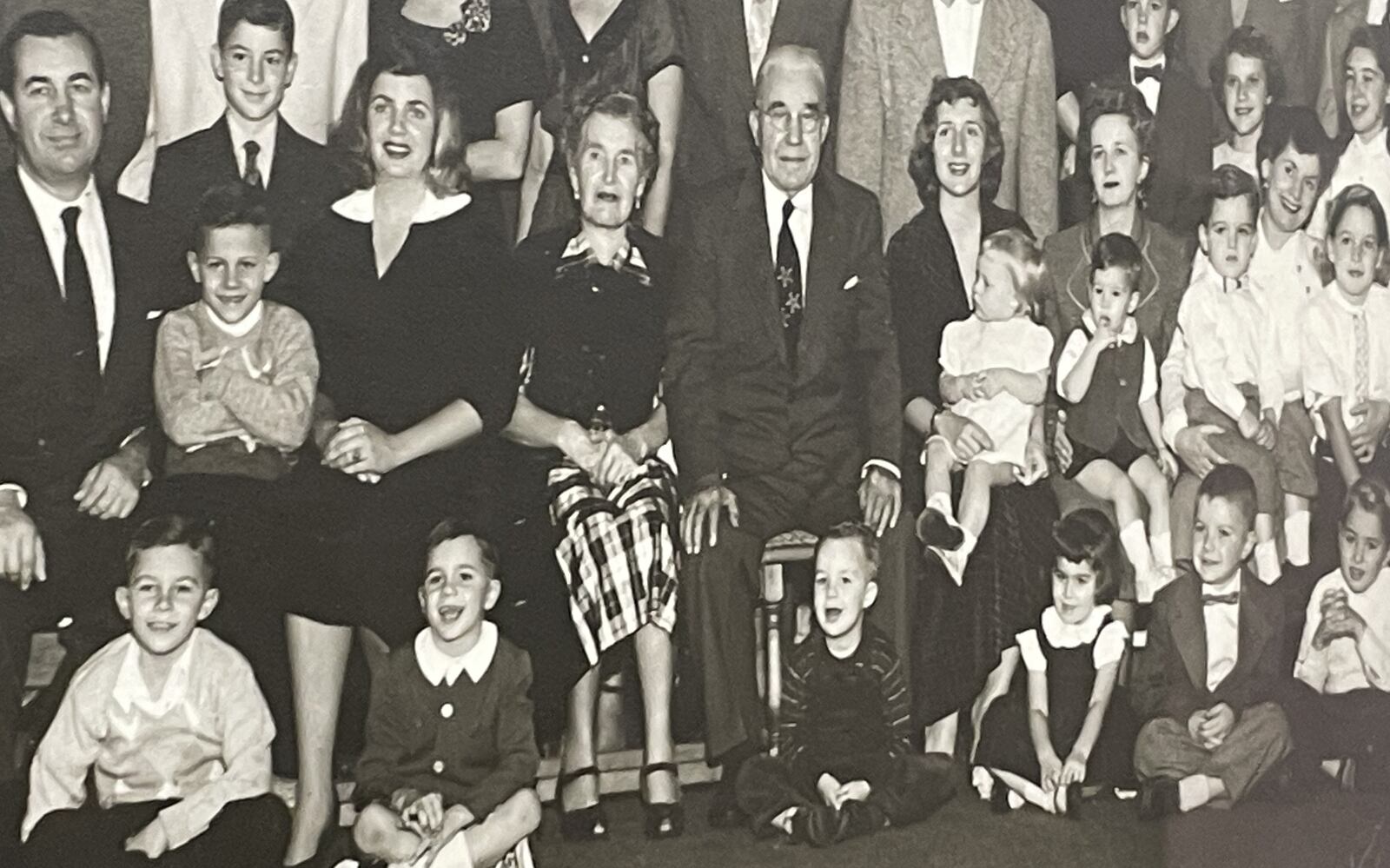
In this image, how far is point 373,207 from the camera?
4.47 metres

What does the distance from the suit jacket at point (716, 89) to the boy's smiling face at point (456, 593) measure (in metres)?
1.28

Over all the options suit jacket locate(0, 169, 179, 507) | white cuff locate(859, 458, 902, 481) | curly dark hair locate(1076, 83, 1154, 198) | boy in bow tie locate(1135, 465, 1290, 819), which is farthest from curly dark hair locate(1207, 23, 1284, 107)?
suit jacket locate(0, 169, 179, 507)

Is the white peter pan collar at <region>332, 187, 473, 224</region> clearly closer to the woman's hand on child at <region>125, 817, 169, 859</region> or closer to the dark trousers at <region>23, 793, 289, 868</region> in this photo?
the dark trousers at <region>23, 793, 289, 868</region>

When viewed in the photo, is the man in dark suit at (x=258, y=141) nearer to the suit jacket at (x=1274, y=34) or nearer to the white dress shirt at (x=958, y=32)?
the white dress shirt at (x=958, y=32)

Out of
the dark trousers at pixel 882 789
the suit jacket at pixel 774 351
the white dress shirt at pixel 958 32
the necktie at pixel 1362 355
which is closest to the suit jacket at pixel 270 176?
the suit jacket at pixel 774 351

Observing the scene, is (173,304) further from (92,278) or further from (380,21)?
(380,21)

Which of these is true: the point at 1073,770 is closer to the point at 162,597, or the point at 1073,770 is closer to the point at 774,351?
the point at 774,351

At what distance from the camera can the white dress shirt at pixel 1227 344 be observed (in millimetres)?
5270

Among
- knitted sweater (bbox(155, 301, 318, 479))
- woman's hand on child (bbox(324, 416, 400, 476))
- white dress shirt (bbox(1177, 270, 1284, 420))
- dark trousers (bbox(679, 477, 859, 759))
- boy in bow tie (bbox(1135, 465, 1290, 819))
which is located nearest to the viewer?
knitted sweater (bbox(155, 301, 318, 479))

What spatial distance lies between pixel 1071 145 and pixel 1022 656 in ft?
5.68

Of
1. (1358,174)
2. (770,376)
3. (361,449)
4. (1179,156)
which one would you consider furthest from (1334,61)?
(361,449)

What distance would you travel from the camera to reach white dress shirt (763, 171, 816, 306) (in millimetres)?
4828

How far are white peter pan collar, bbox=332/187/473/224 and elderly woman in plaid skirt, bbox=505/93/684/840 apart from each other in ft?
0.82

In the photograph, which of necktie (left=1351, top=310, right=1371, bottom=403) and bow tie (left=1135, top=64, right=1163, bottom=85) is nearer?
bow tie (left=1135, top=64, right=1163, bottom=85)
